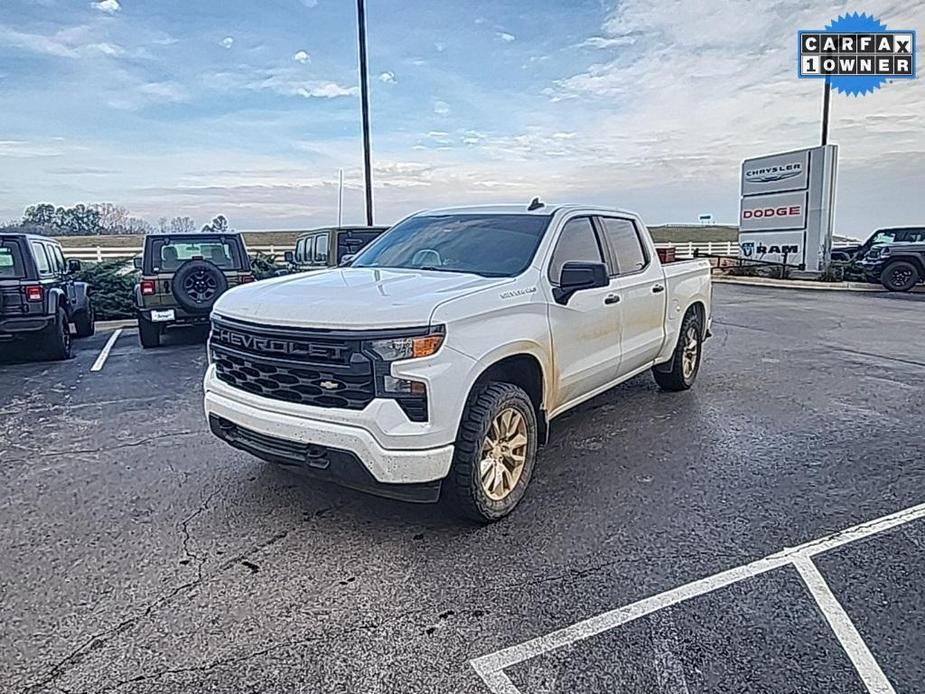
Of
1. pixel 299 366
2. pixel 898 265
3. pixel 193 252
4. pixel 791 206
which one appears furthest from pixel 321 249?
pixel 791 206

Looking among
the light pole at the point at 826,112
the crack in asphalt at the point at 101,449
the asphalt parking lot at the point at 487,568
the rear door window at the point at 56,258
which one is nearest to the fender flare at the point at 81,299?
the rear door window at the point at 56,258

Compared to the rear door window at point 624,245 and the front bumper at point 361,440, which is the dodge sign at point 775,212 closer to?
the rear door window at point 624,245

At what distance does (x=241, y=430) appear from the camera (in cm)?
367

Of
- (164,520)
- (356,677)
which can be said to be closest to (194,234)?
(164,520)

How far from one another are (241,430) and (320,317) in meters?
0.88

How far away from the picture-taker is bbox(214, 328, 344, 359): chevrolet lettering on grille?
3254mm

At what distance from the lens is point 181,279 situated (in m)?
9.41

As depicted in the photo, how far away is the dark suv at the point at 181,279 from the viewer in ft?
31.1

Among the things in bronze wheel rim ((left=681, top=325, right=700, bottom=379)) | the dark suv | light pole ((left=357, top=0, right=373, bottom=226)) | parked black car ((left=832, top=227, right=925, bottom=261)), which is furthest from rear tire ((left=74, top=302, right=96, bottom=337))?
parked black car ((left=832, top=227, right=925, bottom=261))

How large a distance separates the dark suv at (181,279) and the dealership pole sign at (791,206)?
1815 cm

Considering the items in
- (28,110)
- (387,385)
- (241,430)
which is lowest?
(241,430)

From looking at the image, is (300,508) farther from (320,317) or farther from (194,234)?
(194,234)

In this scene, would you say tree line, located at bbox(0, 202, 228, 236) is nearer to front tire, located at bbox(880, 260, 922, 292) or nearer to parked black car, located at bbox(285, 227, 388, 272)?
parked black car, located at bbox(285, 227, 388, 272)

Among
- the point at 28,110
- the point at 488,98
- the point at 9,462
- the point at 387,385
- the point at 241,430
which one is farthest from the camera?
the point at 488,98
